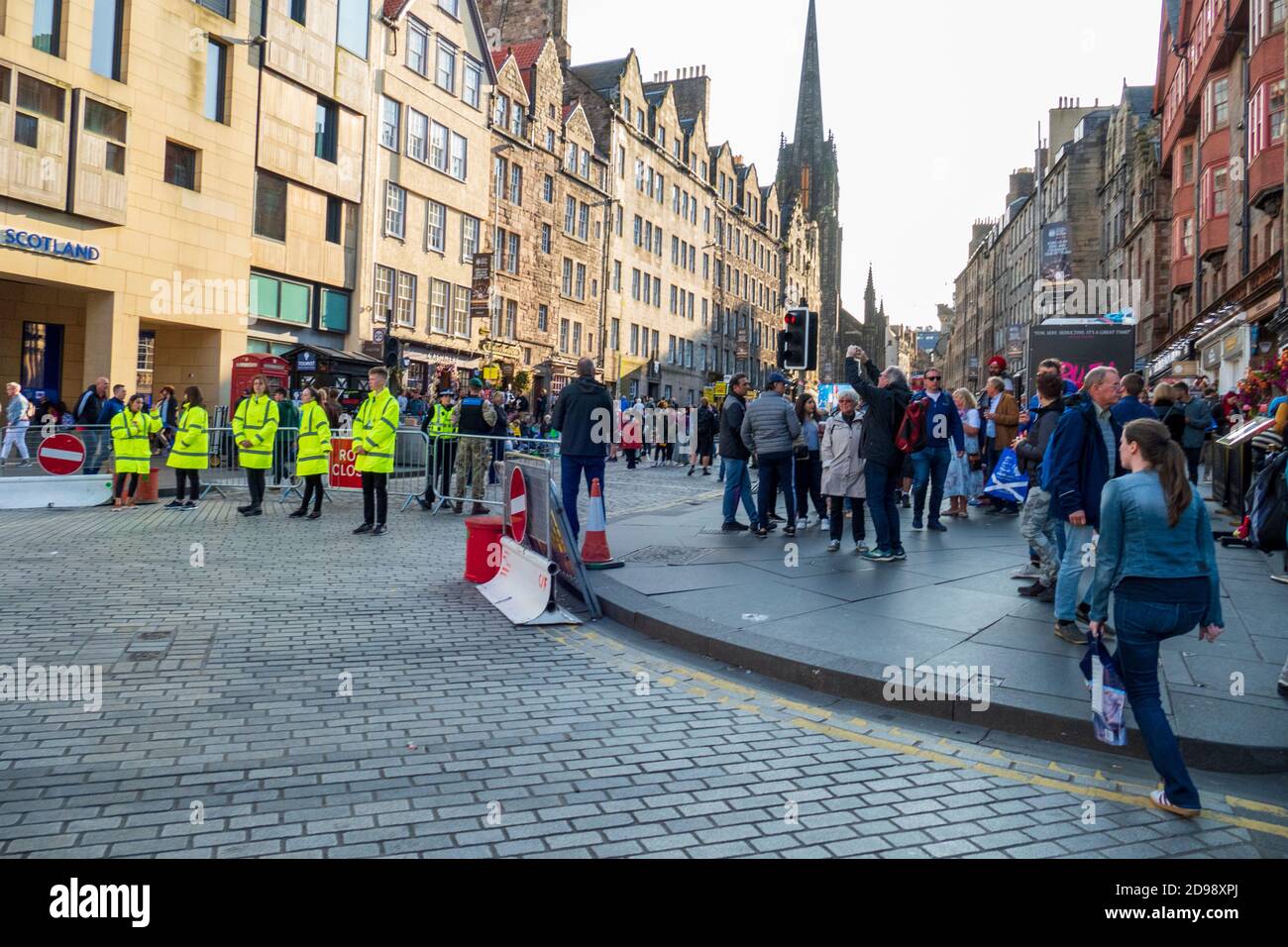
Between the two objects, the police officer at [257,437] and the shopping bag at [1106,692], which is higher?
the police officer at [257,437]

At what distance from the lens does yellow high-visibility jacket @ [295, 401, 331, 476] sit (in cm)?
1312

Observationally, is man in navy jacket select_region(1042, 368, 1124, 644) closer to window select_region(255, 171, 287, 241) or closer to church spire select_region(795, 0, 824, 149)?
window select_region(255, 171, 287, 241)

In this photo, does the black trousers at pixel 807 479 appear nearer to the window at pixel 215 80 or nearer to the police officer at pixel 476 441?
the police officer at pixel 476 441

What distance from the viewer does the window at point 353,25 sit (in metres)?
29.2

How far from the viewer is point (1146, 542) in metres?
3.95

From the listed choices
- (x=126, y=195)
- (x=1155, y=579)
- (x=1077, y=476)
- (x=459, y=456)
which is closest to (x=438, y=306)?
(x=126, y=195)

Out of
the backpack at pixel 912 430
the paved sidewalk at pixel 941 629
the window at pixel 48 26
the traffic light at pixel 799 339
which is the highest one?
the window at pixel 48 26

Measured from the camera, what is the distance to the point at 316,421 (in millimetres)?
13125

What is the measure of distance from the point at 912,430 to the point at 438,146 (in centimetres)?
2814

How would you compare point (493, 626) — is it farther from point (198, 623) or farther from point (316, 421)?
point (316, 421)

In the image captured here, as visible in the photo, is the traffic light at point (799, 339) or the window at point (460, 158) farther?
the window at point (460, 158)

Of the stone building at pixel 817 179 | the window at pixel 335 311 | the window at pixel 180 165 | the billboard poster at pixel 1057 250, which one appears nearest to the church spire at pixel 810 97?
the stone building at pixel 817 179

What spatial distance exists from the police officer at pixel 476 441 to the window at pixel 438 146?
21.3 m

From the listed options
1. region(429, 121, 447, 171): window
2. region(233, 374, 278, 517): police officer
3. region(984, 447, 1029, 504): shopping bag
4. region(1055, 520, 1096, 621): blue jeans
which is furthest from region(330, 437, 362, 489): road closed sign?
region(429, 121, 447, 171): window
